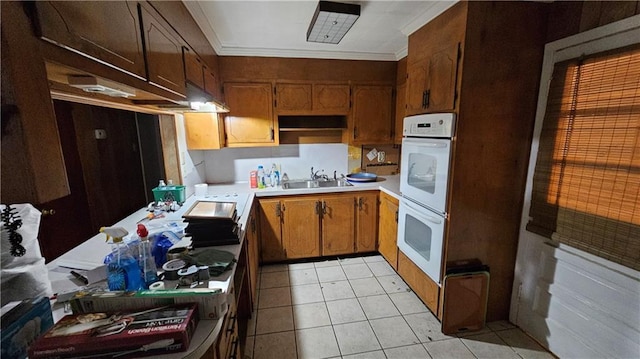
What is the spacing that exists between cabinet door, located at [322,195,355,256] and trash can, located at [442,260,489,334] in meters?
1.23

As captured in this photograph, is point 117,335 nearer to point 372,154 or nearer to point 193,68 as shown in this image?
point 193,68

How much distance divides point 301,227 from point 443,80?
1.95 metres

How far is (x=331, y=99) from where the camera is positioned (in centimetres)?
296

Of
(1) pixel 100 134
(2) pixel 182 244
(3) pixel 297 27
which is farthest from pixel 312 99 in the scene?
(2) pixel 182 244

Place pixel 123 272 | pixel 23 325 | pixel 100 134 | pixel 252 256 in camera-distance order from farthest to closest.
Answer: pixel 252 256, pixel 100 134, pixel 123 272, pixel 23 325

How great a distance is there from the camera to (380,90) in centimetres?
304

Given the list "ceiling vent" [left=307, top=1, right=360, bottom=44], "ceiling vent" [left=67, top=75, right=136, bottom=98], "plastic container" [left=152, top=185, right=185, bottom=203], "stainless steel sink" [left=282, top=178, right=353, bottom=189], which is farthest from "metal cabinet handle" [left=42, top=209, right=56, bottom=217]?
"stainless steel sink" [left=282, top=178, right=353, bottom=189]

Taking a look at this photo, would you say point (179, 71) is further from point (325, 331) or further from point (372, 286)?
point (372, 286)

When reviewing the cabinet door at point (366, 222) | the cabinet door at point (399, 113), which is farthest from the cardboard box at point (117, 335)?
the cabinet door at point (399, 113)

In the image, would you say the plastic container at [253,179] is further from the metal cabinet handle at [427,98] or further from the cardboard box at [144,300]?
the cardboard box at [144,300]

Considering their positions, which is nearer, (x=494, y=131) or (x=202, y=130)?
(x=494, y=131)

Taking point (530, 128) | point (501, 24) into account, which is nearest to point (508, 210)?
point (530, 128)

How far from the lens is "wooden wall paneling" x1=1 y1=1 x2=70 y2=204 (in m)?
0.51

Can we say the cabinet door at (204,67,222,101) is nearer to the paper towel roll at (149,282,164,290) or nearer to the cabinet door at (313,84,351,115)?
the cabinet door at (313,84,351,115)
